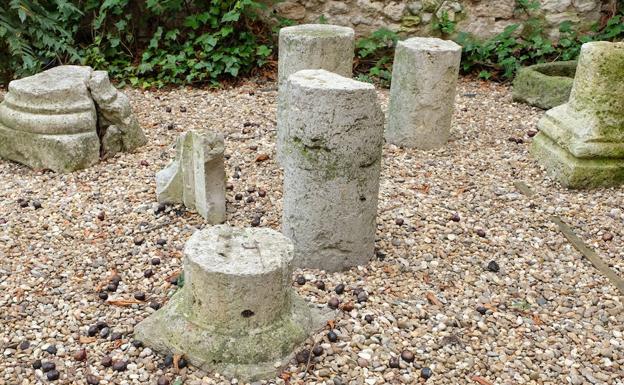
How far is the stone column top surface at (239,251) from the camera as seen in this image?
9.71 feet

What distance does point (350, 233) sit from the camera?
3725 mm

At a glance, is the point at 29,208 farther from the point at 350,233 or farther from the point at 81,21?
the point at 81,21

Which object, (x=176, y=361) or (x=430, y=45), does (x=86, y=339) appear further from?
(x=430, y=45)

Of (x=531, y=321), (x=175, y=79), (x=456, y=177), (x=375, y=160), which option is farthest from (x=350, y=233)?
(x=175, y=79)

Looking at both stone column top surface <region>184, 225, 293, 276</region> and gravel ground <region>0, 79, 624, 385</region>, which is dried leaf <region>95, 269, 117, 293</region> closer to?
gravel ground <region>0, 79, 624, 385</region>

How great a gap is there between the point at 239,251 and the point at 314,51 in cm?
239

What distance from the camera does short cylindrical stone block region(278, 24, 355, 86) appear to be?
502cm

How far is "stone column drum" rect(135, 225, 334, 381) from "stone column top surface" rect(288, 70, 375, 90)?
0.87 metres

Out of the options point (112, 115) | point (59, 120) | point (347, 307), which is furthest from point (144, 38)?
point (347, 307)

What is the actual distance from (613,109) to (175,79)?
177 inches

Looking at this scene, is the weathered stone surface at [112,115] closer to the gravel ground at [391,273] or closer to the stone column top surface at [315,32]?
→ the gravel ground at [391,273]

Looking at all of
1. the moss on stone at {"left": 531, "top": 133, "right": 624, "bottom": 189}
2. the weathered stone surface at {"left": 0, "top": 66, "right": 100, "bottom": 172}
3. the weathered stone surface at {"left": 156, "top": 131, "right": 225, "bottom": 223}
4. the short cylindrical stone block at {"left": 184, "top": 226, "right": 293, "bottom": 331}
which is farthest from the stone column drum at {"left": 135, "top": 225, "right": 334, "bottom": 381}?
the moss on stone at {"left": 531, "top": 133, "right": 624, "bottom": 189}

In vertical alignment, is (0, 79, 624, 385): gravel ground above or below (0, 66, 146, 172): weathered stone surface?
below

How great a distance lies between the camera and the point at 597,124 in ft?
16.3
